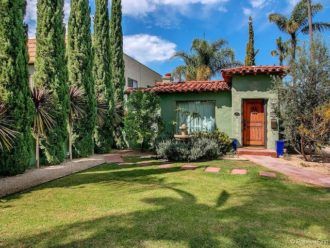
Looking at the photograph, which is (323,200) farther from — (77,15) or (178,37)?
(178,37)

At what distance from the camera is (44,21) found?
1068 centimetres

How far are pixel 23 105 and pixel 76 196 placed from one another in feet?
13.9

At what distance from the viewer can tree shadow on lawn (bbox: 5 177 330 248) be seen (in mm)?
3916

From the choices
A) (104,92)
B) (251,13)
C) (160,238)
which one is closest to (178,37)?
(251,13)

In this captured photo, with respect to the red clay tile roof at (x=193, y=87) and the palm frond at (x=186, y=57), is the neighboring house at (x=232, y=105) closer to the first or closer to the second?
the red clay tile roof at (x=193, y=87)

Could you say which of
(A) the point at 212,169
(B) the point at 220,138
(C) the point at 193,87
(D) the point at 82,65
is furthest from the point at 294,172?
(D) the point at 82,65

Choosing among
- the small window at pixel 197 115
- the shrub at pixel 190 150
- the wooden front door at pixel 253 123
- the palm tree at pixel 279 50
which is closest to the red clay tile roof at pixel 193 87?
the small window at pixel 197 115

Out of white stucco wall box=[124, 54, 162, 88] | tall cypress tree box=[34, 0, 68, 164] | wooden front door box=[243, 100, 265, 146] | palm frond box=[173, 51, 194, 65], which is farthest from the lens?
palm frond box=[173, 51, 194, 65]

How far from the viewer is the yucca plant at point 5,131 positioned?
7.71m

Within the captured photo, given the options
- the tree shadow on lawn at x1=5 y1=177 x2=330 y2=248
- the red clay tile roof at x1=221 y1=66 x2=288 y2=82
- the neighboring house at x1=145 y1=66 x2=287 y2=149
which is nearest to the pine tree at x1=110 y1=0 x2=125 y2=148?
the neighboring house at x1=145 y1=66 x2=287 y2=149

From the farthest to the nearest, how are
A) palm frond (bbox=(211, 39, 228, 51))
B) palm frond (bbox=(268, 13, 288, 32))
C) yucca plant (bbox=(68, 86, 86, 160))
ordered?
palm frond (bbox=(268, 13, 288, 32)), palm frond (bbox=(211, 39, 228, 51)), yucca plant (bbox=(68, 86, 86, 160))

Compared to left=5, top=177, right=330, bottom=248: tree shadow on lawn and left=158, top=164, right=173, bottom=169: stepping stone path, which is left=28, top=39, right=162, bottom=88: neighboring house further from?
left=5, top=177, right=330, bottom=248: tree shadow on lawn

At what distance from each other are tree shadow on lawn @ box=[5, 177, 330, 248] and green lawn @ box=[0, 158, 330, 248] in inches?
0.6

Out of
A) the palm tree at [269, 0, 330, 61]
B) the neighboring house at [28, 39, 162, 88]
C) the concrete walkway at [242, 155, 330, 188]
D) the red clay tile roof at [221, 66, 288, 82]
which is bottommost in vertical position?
the concrete walkway at [242, 155, 330, 188]
